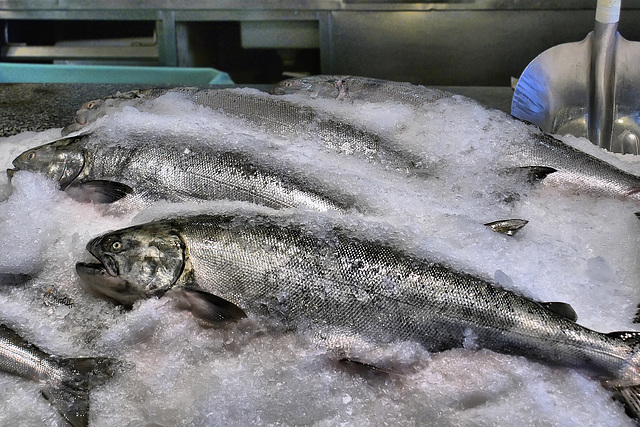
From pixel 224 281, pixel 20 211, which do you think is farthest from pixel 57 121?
pixel 224 281

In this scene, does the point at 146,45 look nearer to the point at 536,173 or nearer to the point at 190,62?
the point at 190,62

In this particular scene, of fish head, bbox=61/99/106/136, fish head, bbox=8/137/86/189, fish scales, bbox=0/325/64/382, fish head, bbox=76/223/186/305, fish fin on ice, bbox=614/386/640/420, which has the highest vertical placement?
fish head, bbox=61/99/106/136

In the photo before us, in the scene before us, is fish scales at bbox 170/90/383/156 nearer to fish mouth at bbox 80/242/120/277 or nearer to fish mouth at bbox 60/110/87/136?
fish mouth at bbox 60/110/87/136

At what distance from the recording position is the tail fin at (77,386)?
1.11 meters

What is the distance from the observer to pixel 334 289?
1256mm

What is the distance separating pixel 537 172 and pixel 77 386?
1395 millimetres

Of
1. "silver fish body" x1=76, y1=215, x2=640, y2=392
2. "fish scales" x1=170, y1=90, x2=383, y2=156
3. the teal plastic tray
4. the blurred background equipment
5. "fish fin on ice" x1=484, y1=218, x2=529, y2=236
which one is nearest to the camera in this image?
"silver fish body" x1=76, y1=215, x2=640, y2=392

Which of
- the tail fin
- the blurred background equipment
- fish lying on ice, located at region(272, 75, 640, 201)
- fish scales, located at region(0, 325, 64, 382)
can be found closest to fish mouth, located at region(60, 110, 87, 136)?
fish scales, located at region(0, 325, 64, 382)

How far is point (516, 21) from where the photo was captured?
397 cm

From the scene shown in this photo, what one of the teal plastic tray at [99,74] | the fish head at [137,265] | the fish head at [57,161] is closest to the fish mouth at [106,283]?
the fish head at [137,265]

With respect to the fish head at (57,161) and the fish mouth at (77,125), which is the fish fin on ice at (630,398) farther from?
the fish mouth at (77,125)

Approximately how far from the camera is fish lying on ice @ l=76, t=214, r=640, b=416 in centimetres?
121

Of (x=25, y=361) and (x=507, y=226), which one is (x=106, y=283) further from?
(x=507, y=226)

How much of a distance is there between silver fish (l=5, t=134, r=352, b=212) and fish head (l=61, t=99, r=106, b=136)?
0.36 m
